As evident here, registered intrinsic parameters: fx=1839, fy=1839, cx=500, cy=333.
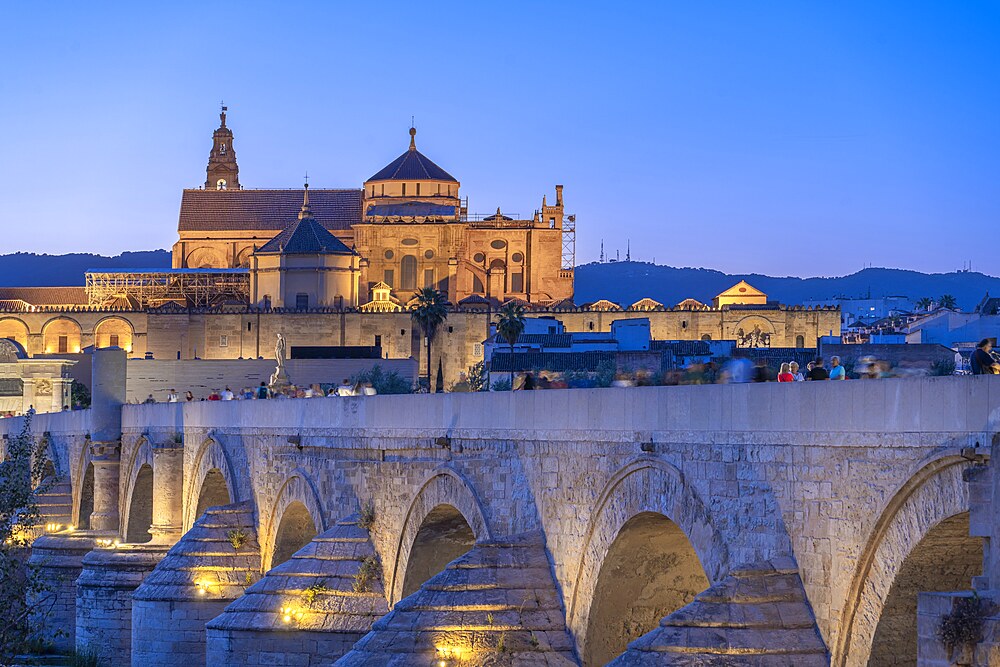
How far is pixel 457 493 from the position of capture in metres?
18.3

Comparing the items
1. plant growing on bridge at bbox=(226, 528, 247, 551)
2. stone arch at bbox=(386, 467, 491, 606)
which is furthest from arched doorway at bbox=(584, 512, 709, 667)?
plant growing on bridge at bbox=(226, 528, 247, 551)

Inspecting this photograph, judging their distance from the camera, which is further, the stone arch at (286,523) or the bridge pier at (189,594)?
the bridge pier at (189,594)

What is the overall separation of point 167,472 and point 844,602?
23283 millimetres

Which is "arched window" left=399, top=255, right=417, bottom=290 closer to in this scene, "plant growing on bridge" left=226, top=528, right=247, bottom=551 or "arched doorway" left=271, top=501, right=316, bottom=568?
"plant growing on bridge" left=226, top=528, right=247, bottom=551

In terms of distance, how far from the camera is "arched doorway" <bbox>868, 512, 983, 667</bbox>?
1014 cm

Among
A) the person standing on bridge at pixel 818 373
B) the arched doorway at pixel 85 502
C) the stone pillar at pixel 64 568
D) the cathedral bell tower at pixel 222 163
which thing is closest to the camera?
the person standing on bridge at pixel 818 373

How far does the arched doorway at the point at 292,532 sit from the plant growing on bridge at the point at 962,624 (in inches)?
678

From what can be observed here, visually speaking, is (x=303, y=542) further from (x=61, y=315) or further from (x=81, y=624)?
(x=61, y=315)

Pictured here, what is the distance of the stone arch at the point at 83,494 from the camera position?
41250 mm

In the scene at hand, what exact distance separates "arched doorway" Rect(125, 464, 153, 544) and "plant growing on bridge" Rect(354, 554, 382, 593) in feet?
48.9

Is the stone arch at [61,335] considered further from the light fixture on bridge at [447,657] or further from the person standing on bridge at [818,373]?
the person standing on bridge at [818,373]

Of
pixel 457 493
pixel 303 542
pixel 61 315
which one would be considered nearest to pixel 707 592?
pixel 457 493

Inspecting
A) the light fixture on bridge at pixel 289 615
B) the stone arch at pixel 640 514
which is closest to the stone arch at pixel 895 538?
the stone arch at pixel 640 514

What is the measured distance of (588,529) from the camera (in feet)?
48.8
